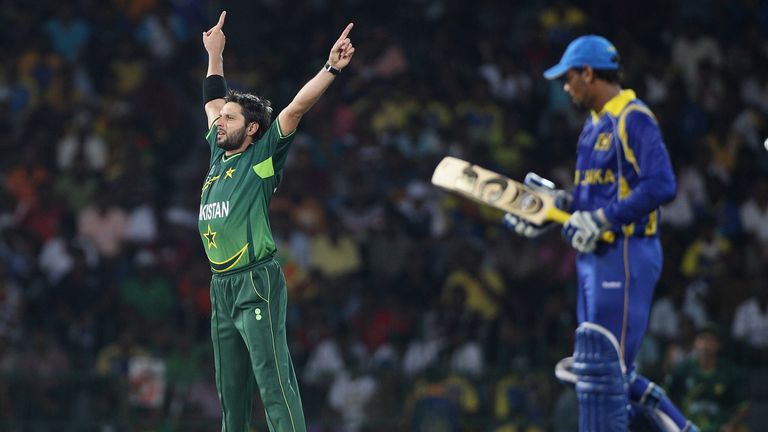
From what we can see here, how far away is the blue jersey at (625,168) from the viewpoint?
6.88 metres

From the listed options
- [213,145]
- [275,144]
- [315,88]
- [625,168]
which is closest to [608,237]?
[625,168]

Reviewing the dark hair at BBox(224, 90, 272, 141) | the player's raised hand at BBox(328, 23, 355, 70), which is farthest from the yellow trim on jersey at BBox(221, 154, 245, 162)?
the player's raised hand at BBox(328, 23, 355, 70)

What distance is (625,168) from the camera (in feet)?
23.2

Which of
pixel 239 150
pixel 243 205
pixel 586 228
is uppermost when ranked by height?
pixel 239 150

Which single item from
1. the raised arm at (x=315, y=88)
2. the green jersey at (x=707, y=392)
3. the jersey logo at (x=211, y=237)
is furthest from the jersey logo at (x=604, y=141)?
the green jersey at (x=707, y=392)

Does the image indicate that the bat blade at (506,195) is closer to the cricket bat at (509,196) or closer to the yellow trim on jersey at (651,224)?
the cricket bat at (509,196)

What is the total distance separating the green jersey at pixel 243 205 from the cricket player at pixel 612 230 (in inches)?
51.8

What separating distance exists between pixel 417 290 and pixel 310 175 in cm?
203

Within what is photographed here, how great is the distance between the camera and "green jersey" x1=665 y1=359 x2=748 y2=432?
36.8ft

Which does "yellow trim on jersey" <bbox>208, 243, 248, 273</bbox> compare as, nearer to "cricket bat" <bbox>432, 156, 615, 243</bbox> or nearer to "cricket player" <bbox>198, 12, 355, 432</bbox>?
"cricket player" <bbox>198, 12, 355, 432</bbox>

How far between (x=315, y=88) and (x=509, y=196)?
1173 millimetres

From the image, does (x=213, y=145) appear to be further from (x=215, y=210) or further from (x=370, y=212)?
(x=370, y=212)

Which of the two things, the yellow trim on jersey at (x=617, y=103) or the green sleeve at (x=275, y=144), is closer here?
the yellow trim on jersey at (x=617, y=103)

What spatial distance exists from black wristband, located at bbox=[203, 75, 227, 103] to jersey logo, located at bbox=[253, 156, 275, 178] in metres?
0.87
